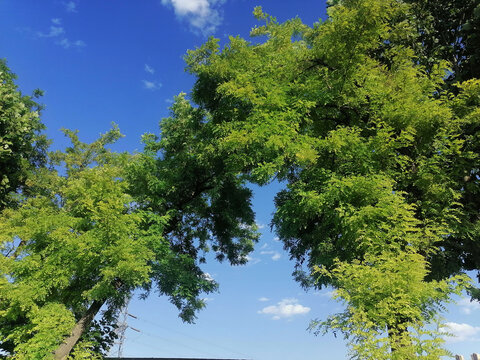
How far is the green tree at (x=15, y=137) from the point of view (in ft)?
56.1

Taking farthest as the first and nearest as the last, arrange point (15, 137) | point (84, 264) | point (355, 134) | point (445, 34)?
1. point (15, 137)
2. point (445, 34)
3. point (84, 264)
4. point (355, 134)

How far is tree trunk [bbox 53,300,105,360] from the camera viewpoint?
12412 mm

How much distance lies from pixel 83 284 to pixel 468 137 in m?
16.7

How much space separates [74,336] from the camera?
13.3 meters

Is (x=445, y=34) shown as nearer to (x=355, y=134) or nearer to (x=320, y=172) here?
(x=355, y=134)

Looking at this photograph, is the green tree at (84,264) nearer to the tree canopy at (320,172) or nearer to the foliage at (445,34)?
the tree canopy at (320,172)

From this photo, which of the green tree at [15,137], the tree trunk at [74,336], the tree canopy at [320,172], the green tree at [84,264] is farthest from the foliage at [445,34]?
the green tree at [15,137]

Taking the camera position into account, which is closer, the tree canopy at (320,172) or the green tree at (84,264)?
the tree canopy at (320,172)

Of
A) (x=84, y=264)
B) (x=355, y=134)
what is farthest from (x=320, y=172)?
(x=84, y=264)

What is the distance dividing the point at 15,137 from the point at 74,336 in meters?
11.3

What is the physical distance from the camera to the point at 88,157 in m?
23.1

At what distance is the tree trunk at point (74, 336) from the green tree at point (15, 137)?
9.45 m

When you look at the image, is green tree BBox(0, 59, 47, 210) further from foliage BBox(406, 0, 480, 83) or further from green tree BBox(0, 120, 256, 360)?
foliage BBox(406, 0, 480, 83)

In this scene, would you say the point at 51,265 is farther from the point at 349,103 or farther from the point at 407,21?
the point at 407,21
